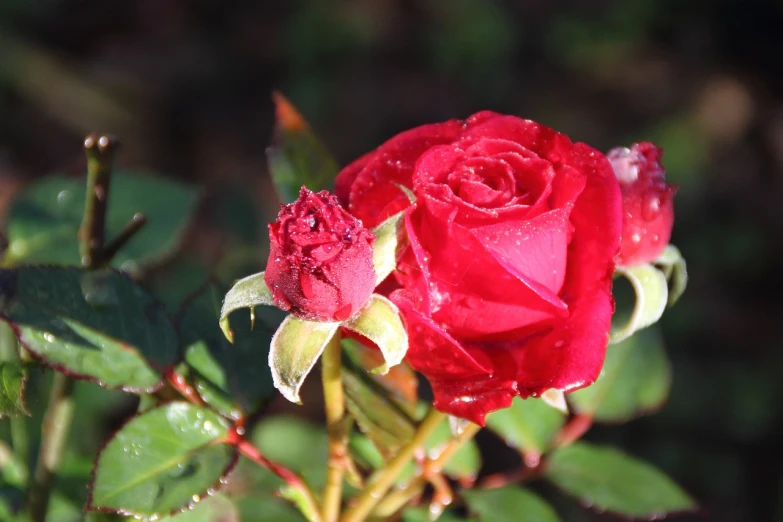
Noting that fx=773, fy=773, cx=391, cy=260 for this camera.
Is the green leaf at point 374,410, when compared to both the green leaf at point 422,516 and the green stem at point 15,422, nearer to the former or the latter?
the green leaf at point 422,516

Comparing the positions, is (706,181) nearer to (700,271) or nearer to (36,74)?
(700,271)

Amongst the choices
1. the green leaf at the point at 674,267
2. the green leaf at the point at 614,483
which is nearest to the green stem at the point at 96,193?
the green leaf at the point at 674,267

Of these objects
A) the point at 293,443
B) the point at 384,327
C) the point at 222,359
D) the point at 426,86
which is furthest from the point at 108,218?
the point at 426,86

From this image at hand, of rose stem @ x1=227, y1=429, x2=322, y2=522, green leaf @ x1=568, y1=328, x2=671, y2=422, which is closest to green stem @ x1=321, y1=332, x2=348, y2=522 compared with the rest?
rose stem @ x1=227, y1=429, x2=322, y2=522

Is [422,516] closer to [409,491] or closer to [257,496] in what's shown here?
[409,491]

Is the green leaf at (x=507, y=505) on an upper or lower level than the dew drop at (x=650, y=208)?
lower
